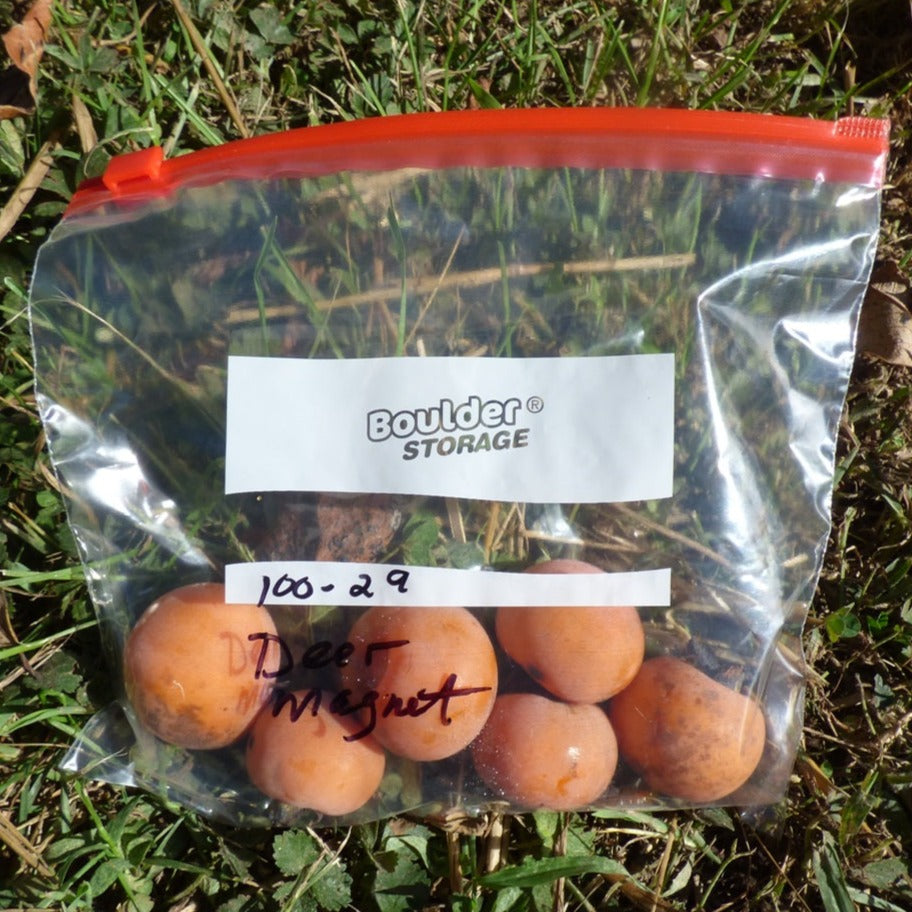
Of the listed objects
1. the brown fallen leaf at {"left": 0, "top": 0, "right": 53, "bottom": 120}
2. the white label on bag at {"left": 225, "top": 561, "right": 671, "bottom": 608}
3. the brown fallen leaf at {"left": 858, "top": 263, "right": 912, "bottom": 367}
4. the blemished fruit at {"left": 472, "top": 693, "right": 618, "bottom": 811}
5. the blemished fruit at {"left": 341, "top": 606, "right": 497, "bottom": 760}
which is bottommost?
the blemished fruit at {"left": 472, "top": 693, "right": 618, "bottom": 811}

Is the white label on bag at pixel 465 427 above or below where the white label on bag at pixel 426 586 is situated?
above

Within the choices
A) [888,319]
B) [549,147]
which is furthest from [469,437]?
[888,319]

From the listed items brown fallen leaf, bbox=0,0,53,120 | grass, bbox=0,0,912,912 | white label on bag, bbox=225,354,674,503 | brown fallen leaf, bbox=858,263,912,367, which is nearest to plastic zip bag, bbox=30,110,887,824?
white label on bag, bbox=225,354,674,503

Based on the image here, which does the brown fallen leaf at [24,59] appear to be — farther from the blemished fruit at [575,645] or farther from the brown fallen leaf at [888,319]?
the brown fallen leaf at [888,319]

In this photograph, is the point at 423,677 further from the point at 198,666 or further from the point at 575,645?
the point at 198,666

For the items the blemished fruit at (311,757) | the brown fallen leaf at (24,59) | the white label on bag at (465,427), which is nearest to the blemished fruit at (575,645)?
the white label on bag at (465,427)

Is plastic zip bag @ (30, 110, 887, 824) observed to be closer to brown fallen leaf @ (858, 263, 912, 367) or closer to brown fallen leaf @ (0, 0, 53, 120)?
brown fallen leaf @ (858, 263, 912, 367)

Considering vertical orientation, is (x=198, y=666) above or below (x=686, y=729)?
above

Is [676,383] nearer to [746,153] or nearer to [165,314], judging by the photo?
[746,153]
